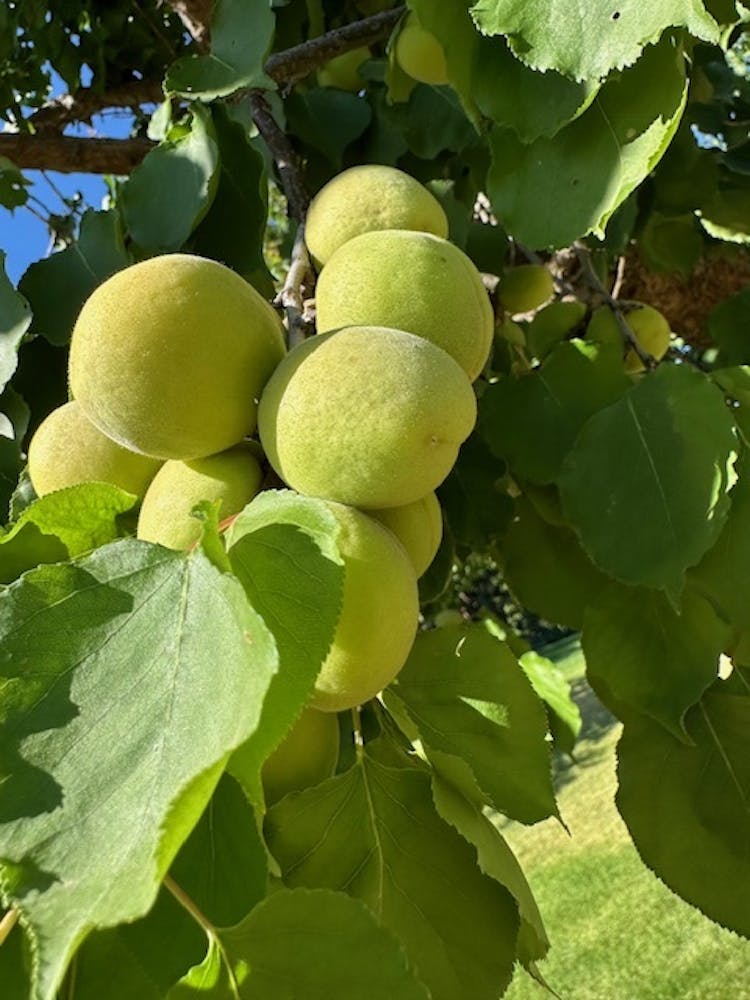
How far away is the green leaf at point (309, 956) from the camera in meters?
0.60

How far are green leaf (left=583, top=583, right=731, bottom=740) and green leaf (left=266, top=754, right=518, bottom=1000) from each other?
1.03 feet

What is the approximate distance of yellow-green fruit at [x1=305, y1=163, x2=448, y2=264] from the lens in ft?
3.05

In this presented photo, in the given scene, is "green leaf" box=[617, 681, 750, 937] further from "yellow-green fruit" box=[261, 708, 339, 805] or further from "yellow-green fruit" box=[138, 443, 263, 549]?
"yellow-green fruit" box=[138, 443, 263, 549]

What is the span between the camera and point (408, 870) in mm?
769

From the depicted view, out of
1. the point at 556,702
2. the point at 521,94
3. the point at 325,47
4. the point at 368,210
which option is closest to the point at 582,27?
the point at 521,94

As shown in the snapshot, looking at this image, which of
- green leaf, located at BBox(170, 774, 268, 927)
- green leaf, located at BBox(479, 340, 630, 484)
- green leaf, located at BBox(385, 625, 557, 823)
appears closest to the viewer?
green leaf, located at BBox(170, 774, 268, 927)

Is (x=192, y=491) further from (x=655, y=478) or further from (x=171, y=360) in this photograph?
(x=655, y=478)

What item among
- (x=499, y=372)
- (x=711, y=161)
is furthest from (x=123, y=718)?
(x=711, y=161)

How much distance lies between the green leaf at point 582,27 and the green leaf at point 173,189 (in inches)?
15.5

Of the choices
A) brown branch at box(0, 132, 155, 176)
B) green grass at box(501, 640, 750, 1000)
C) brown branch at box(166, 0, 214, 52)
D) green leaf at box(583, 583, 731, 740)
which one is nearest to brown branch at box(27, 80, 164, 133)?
brown branch at box(0, 132, 155, 176)

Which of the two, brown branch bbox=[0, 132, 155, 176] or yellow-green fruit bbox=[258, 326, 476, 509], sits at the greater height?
yellow-green fruit bbox=[258, 326, 476, 509]

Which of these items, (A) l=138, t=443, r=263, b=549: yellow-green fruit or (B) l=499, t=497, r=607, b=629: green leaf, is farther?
(B) l=499, t=497, r=607, b=629: green leaf

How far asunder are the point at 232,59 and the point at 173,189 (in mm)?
157

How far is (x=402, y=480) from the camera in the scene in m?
0.68
